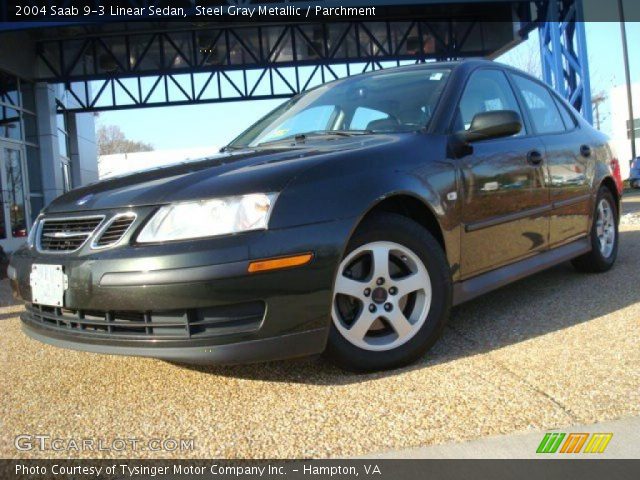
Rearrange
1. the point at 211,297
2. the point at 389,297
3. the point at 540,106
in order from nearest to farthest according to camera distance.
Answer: the point at 211,297 → the point at 389,297 → the point at 540,106

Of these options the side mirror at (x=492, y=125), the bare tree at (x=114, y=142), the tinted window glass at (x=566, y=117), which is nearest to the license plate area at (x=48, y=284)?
the side mirror at (x=492, y=125)

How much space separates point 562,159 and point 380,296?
6.64ft

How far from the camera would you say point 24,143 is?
13250mm

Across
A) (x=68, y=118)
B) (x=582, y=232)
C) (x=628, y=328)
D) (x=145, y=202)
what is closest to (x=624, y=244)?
(x=582, y=232)

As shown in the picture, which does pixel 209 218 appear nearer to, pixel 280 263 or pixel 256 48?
pixel 280 263

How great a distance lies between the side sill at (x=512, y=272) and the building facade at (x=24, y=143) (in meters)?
11.4

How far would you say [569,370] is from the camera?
99.0 inches

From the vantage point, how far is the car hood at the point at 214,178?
7.66 feet

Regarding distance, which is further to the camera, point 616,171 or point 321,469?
point 616,171

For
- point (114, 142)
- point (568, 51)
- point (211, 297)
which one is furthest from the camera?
point (114, 142)

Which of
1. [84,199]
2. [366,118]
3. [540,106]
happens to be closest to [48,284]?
[84,199]

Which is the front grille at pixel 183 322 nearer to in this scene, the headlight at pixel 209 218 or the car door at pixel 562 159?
the headlight at pixel 209 218

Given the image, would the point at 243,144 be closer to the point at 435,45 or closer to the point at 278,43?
the point at 278,43

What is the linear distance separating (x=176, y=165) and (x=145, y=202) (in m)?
0.67
